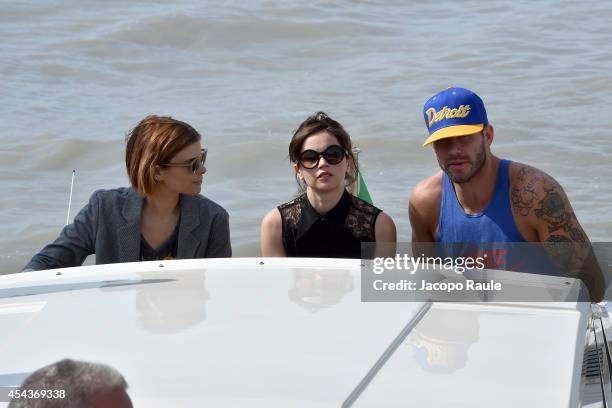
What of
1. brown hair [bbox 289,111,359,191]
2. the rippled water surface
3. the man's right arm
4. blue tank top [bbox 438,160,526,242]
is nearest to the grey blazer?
brown hair [bbox 289,111,359,191]

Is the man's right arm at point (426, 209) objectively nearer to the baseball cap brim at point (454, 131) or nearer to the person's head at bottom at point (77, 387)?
the baseball cap brim at point (454, 131)

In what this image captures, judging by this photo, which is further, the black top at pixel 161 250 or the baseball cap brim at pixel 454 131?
the black top at pixel 161 250

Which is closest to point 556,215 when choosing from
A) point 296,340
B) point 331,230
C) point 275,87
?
point 331,230

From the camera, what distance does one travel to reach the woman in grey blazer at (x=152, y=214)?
348cm

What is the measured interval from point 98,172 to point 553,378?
26.1ft

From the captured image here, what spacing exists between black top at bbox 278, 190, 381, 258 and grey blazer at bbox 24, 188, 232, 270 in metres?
0.24

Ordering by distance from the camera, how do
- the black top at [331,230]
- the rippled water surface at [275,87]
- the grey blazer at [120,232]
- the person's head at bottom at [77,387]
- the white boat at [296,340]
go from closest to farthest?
the person's head at bottom at [77,387] < the white boat at [296,340] < the grey blazer at [120,232] < the black top at [331,230] < the rippled water surface at [275,87]

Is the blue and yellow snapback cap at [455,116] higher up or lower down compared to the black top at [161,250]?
higher up

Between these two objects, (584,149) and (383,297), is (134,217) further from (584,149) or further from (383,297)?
(584,149)

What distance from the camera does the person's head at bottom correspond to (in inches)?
60.5

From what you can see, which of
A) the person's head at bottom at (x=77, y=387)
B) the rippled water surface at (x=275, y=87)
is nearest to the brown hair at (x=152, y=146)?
the person's head at bottom at (x=77, y=387)

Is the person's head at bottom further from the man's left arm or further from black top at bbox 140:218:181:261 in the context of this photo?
the man's left arm

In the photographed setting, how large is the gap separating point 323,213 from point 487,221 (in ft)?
1.81

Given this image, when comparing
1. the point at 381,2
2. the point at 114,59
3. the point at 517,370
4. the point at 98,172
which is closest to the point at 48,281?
the point at 517,370
